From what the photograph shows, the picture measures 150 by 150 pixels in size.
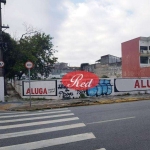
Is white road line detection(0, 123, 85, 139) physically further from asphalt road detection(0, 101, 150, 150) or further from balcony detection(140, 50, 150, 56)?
balcony detection(140, 50, 150, 56)

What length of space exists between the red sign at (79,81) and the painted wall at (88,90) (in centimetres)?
36

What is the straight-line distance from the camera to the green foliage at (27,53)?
22.0m

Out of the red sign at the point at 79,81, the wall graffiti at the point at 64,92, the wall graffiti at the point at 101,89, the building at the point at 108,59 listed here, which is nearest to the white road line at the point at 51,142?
the wall graffiti at the point at 64,92

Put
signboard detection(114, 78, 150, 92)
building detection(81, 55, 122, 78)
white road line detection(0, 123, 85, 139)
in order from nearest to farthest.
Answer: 1. white road line detection(0, 123, 85, 139)
2. signboard detection(114, 78, 150, 92)
3. building detection(81, 55, 122, 78)

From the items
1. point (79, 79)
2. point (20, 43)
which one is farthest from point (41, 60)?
point (79, 79)

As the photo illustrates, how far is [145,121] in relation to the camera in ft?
24.0

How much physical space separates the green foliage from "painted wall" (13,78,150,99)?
5451mm

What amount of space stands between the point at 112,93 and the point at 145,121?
445 inches

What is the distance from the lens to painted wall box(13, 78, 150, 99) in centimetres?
1660

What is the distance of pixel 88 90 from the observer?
17.5 metres

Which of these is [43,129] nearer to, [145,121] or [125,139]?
[125,139]

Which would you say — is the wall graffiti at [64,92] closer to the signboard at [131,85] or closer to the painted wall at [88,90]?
the painted wall at [88,90]

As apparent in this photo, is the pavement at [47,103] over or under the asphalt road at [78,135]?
under

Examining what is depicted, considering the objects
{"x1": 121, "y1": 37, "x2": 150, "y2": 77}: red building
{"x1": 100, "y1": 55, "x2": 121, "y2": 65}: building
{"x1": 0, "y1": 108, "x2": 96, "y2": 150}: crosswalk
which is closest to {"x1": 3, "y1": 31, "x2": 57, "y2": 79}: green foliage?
{"x1": 0, "y1": 108, "x2": 96, "y2": 150}: crosswalk
